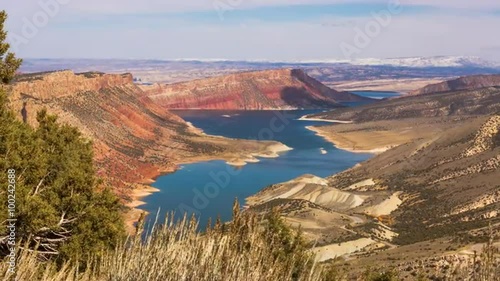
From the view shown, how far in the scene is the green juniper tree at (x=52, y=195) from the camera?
645 inches

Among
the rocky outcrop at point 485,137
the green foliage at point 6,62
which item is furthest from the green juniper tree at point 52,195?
the rocky outcrop at point 485,137

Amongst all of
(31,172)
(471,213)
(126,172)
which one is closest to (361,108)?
(126,172)

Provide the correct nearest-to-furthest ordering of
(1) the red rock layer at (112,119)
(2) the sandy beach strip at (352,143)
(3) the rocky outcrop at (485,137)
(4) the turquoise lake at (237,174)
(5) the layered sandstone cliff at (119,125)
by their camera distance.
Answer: (4) the turquoise lake at (237,174) → (3) the rocky outcrop at (485,137) → (1) the red rock layer at (112,119) → (5) the layered sandstone cliff at (119,125) → (2) the sandy beach strip at (352,143)

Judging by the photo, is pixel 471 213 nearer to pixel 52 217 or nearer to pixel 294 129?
pixel 52 217

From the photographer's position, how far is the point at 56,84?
100000 millimetres

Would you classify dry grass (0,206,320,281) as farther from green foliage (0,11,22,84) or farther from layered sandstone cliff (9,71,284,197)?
layered sandstone cliff (9,71,284,197)

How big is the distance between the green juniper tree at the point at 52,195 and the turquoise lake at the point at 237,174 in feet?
65.3

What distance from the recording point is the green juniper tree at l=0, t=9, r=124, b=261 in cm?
1638

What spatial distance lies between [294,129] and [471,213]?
116m

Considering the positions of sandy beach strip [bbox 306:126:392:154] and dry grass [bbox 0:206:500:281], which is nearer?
dry grass [bbox 0:206:500:281]

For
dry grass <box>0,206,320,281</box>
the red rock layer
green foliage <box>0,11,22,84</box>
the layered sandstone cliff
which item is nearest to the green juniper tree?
green foliage <box>0,11,22,84</box>

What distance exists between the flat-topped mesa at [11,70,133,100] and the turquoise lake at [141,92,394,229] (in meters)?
25.9

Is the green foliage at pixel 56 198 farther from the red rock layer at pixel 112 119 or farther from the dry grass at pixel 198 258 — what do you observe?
the red rock layer at pixel 112 119

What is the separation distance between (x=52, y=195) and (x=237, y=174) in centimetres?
7453
